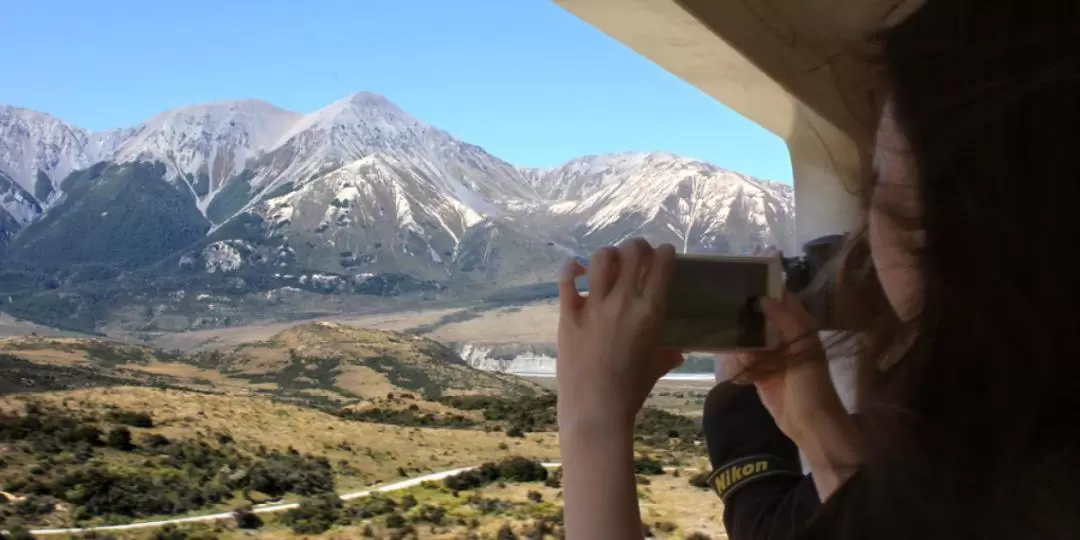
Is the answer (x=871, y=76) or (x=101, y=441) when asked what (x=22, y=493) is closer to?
(x=101, y=441)

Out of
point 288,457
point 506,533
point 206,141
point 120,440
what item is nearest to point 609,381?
point 506,533

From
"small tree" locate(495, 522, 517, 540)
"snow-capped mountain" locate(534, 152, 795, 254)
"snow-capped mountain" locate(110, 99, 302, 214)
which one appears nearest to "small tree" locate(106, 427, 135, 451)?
"small tree" locate(495, 522, 517, 540)

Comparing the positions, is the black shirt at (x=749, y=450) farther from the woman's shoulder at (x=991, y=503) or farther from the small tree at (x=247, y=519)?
the small tree at (x=247, y=519)

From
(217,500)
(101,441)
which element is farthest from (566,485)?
(101,441)

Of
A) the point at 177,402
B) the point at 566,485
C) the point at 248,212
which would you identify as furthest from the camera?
the point at 248,212

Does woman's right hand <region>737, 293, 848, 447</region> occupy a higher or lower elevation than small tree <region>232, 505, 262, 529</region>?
higher

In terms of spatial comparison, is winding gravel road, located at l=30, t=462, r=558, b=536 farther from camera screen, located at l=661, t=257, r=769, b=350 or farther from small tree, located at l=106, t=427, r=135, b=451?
camera screen, located at l=661, t=257, r=769, b=350
